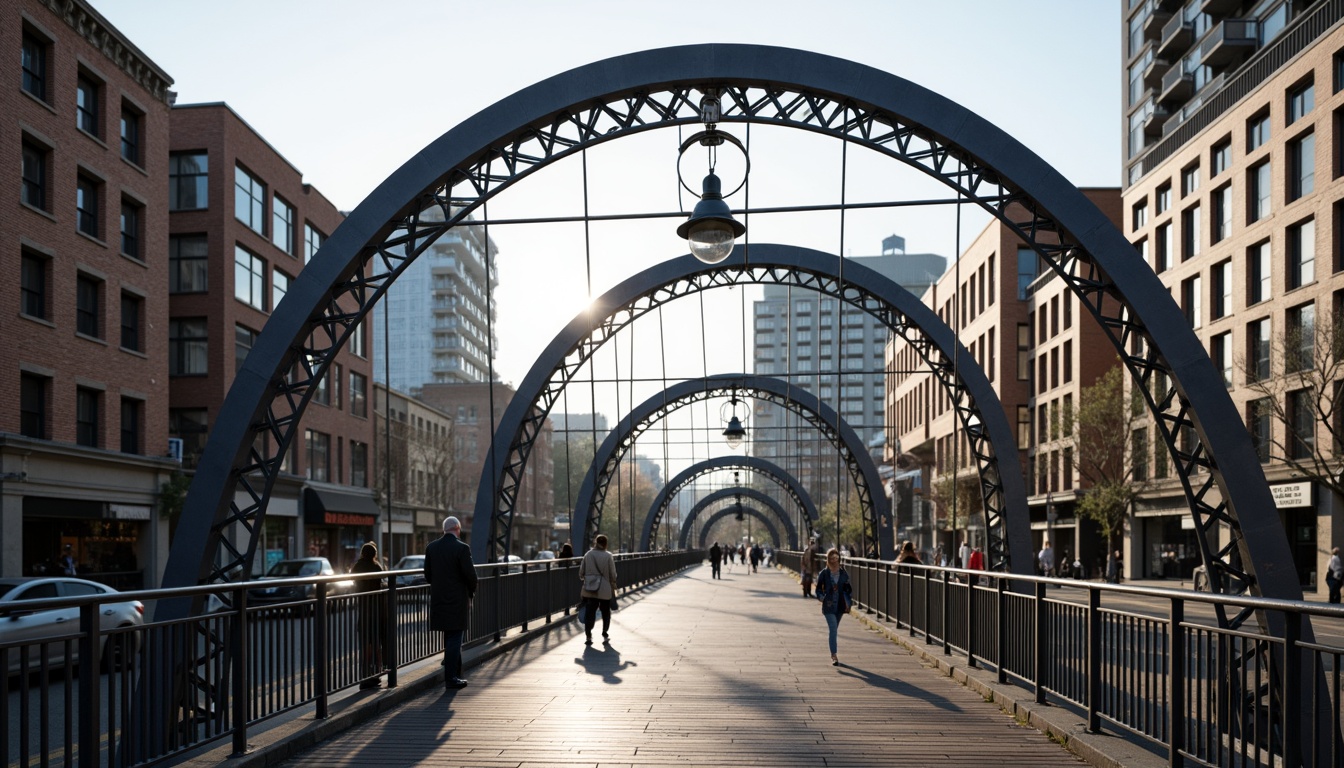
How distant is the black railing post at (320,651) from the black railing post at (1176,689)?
6351 millimetres

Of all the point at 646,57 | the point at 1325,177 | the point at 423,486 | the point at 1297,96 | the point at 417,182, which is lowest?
the point at 423,486

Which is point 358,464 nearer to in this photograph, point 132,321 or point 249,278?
point 249,278

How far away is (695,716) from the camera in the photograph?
1089 centimetres

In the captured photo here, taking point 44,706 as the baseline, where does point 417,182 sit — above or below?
above

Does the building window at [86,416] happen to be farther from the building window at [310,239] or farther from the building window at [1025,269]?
the building window at [1025,269]

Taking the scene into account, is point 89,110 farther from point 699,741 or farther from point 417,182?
point 699,741

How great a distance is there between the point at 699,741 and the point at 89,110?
91.3 feet

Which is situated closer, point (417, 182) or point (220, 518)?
point (220, 518)

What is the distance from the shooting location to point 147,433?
1308 inches

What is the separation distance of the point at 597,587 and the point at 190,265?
83.7 ft

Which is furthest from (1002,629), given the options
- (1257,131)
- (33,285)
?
(1257,131)

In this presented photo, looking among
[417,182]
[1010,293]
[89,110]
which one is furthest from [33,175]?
[1010,293]

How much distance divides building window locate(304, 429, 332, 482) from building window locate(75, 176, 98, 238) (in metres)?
14.8

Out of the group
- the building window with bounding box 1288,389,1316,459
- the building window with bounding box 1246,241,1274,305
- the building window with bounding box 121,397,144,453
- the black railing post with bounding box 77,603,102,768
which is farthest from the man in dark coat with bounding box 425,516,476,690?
the building window with bounding box 1246,241,1274,305
